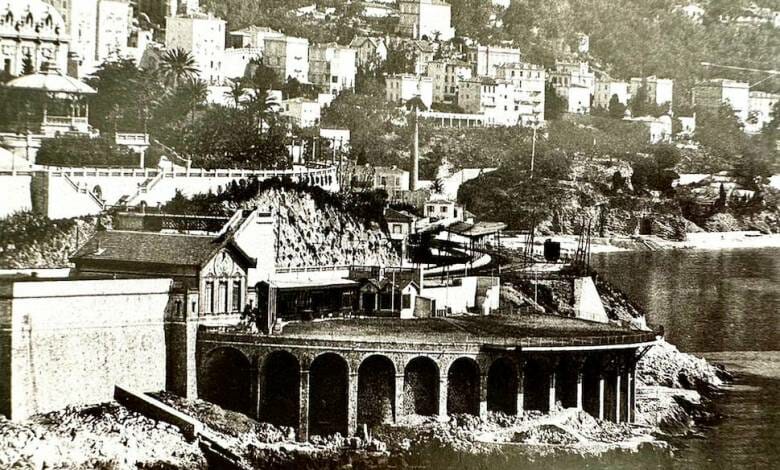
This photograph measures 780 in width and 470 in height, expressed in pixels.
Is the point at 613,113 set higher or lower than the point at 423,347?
higher

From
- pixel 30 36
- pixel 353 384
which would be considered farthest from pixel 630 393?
pixel 30 36

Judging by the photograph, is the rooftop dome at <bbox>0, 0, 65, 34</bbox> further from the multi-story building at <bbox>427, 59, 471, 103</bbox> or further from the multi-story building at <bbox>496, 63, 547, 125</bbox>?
the multi-story building at <bbox>496, 63, 547, 125</bbox>

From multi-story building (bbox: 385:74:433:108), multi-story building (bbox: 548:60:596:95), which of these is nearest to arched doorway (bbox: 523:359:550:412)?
multi-story building (bbox: 385:74:433:108)

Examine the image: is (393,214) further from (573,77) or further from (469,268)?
(573,77)

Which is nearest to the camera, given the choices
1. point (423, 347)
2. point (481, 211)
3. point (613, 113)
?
point (423, 347)

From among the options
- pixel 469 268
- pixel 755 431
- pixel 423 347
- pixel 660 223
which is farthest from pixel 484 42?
pixel 423 347

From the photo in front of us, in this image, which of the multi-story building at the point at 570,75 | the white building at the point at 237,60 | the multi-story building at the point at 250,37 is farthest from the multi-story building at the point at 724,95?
the white building at the point at 237,60

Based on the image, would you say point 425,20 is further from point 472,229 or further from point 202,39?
point 472,229
